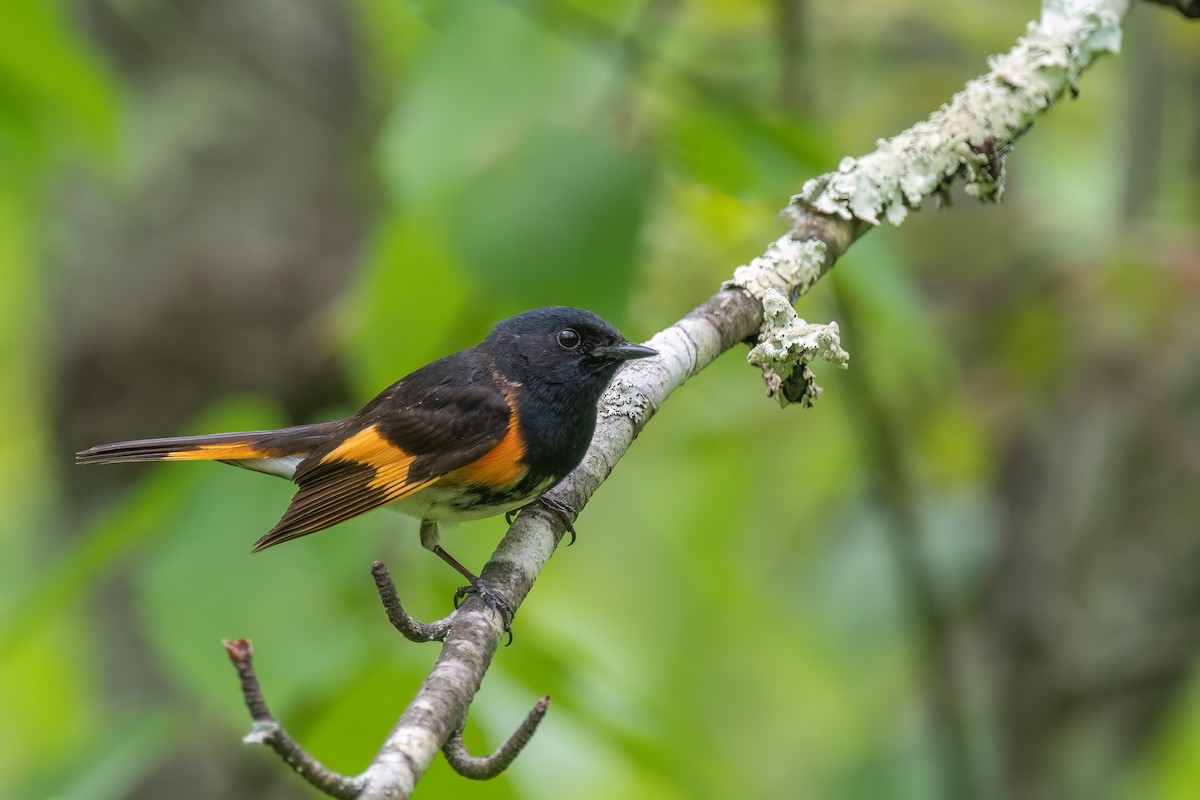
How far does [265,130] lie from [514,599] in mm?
4070

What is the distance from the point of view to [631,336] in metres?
3.17

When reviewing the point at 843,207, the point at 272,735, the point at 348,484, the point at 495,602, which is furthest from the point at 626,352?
the point at 272,735

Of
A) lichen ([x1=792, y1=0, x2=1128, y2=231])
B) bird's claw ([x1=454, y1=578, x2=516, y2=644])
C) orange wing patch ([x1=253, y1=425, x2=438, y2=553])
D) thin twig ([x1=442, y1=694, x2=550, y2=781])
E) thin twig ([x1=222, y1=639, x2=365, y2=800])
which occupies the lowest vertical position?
thin twig ([x1=222, y1=639, x2=365, y2=800])

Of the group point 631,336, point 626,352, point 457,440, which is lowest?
point 457,440

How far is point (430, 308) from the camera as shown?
317 centimetres

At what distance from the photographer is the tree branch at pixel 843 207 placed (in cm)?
235

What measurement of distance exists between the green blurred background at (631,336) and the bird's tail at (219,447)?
0.21 meters

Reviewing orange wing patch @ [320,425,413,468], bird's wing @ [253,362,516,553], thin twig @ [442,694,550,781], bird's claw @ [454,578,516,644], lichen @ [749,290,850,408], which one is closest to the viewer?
thin twig @ [442,694,550,781]

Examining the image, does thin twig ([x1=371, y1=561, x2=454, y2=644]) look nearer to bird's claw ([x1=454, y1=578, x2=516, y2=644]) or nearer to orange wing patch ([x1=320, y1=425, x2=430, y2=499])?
bird's claw ([x1=454, y1=578, x2=516, y2=644])

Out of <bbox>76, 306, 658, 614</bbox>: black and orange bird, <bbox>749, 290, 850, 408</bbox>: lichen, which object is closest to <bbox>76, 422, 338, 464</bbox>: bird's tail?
<bbox>76, 306, 658, 614</bbox>: black and orange bird

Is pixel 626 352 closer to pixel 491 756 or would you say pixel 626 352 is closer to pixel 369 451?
pixel 369 451

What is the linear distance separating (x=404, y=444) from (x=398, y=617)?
1203 mm

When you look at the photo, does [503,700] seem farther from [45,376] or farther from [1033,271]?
[45,376]

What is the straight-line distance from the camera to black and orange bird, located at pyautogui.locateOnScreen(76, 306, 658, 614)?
2.73 m
